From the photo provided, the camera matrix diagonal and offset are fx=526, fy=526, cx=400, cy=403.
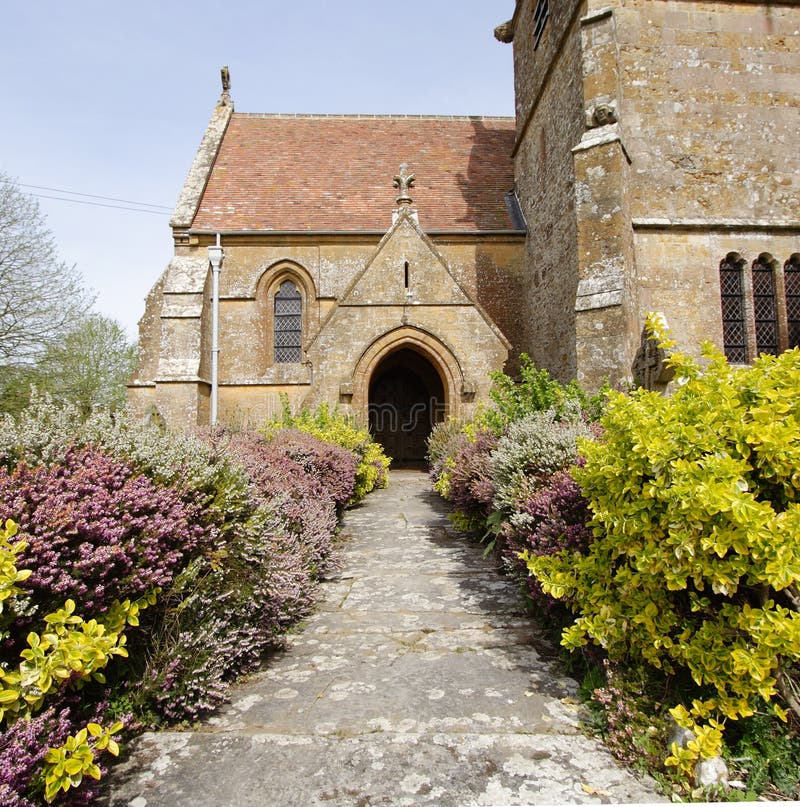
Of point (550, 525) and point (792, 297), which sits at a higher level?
point (792, 297)

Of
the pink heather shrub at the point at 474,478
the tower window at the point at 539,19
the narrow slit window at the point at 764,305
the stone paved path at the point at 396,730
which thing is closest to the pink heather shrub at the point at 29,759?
the stone paved path at the point at 396,730

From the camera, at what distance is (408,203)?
41.8ft

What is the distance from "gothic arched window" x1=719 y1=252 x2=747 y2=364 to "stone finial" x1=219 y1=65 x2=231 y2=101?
17.8 metres

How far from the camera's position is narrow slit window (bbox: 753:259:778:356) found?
1069 cm

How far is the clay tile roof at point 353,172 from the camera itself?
16172 mm

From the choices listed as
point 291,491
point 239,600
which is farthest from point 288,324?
point 239,600

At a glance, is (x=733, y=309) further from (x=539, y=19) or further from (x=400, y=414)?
(x=400, y=414)

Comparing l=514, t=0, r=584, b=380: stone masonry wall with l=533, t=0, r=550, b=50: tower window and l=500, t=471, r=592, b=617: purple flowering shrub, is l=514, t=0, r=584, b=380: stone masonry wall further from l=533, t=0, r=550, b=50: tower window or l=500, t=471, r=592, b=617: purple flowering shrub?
l=500, t=471, r=592, b=617: purple flowering shrub

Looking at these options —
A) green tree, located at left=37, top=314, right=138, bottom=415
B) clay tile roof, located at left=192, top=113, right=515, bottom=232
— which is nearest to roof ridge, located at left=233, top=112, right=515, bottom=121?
clay tile roof, located at left=192, top=113, right=515, bottom=232

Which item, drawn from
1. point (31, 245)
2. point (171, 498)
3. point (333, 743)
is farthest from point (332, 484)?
point (31, 245)

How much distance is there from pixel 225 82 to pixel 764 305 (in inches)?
748

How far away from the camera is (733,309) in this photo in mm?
10750

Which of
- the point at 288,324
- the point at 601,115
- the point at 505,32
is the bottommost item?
the point at 288,324

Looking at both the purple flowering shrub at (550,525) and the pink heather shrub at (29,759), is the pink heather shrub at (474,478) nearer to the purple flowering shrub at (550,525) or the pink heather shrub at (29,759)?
the purple flowering shrub at (550,525)
